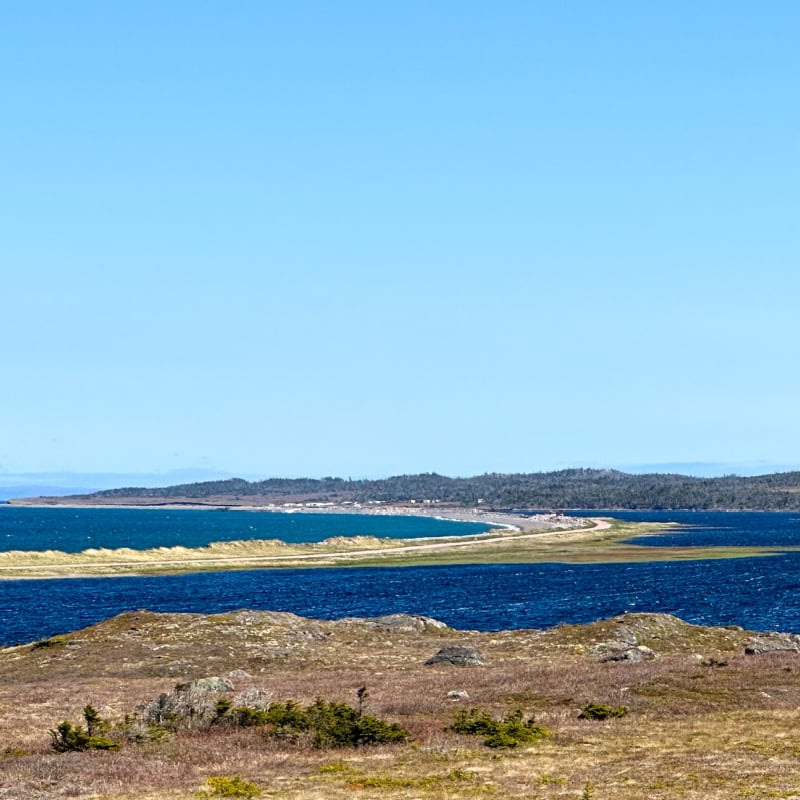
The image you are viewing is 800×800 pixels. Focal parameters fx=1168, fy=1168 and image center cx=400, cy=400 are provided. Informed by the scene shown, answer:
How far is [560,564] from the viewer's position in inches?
6836

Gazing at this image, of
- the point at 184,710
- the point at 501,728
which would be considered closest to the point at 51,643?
the point at 184,710

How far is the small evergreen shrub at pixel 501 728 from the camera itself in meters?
33.5

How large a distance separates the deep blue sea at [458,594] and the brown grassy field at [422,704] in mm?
23845

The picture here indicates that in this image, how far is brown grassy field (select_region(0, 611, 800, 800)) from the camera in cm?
2862

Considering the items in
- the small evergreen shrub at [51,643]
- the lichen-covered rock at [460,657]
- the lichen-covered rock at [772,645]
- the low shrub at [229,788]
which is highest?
the low shrub at [229,788]

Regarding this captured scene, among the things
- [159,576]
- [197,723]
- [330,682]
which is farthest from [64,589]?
[197,723]

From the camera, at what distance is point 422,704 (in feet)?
137

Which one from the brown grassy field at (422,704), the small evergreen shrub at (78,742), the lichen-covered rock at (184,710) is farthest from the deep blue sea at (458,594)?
the small evergreen shrub at (78,742)

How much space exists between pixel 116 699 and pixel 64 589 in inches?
3517

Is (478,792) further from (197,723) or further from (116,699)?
(116,699)

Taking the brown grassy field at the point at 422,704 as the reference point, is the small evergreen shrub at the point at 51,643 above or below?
below

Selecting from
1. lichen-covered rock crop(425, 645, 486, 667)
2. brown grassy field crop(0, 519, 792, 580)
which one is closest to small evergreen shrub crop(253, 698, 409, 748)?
lichen-covered rock crop(425, 645, 486, 667)

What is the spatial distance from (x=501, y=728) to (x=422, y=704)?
24.2 feet

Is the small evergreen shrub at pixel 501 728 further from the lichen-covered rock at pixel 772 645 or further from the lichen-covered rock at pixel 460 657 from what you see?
the lichen-covered rock at pixel 772 645
